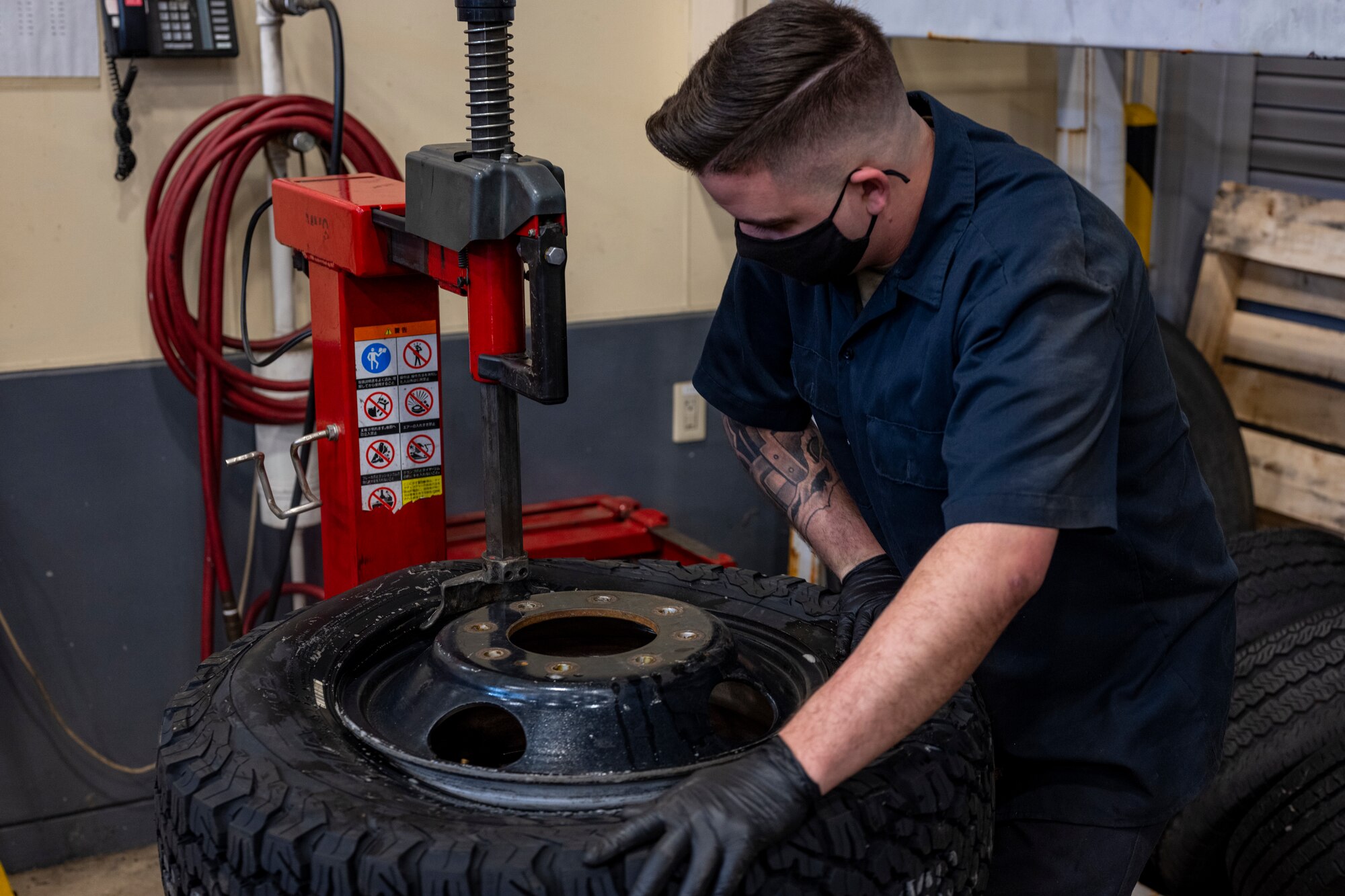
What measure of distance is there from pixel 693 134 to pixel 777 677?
55 centimetres

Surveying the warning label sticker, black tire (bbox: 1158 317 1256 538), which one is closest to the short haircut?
the warning label sticker

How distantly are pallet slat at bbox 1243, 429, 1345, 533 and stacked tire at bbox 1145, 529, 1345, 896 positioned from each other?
607 millimetres

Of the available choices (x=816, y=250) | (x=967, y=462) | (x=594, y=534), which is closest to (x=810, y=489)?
(x=816, y=250)

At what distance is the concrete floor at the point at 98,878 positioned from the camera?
2.38 m

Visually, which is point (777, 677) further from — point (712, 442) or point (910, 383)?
point (712, 442)

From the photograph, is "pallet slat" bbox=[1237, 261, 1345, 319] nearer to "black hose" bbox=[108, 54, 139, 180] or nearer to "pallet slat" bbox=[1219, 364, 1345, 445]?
Answer: "pallet slat" bbox=[1219, 364, 1345, 445]

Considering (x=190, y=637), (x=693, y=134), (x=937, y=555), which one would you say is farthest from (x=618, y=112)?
(x=937, y=555)

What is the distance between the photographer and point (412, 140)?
8.02 feet

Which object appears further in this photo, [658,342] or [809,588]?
[658,342]

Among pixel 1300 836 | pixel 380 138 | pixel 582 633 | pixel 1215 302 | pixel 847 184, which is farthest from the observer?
pixel 1215 302

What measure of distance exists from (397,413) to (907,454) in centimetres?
76

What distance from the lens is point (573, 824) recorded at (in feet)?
3.23

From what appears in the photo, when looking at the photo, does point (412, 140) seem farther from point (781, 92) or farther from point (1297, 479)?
point (1297, 479)

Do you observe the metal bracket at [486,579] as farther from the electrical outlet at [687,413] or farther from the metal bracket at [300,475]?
the electrical outlet at [687,413]
